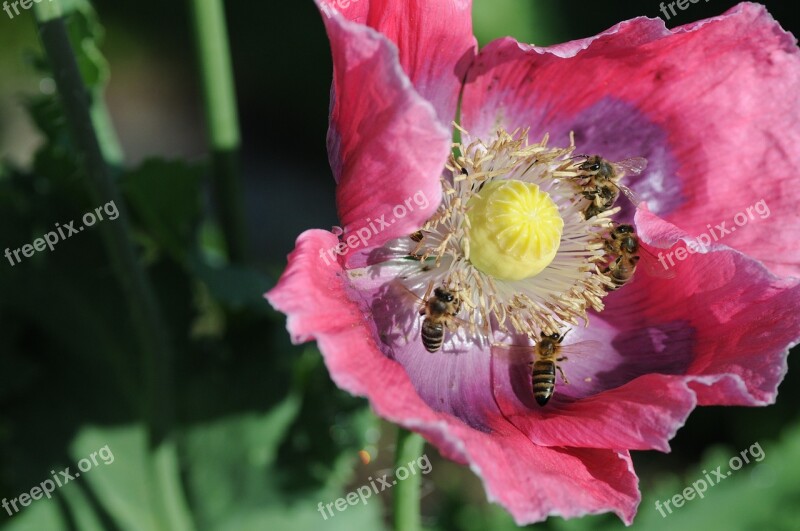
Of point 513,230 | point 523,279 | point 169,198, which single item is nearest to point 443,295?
point 513,230

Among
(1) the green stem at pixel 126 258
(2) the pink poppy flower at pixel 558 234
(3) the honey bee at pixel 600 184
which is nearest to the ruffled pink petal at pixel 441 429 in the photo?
(2) the pink poppy flower at pixel 558 234

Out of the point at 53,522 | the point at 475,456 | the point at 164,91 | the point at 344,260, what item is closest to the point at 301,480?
the point at 53,522

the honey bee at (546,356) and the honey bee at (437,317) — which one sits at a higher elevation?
the honey bee at (437,317)

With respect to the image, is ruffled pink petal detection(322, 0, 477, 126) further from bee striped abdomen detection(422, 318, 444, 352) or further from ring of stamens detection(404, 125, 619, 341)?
bee striped abdomen detection(422, 318, 444, 352)

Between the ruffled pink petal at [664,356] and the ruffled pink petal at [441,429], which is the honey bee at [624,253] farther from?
the ruffled pink petal at [441,429]

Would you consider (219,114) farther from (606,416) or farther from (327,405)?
(606,416)
